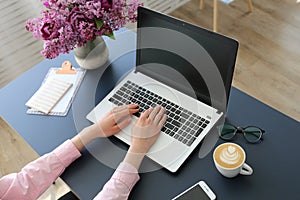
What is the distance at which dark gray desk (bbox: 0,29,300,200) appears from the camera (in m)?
1.08

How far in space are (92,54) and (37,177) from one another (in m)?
0.49

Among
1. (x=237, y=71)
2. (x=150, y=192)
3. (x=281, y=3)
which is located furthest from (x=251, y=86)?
(x=150, y=192)

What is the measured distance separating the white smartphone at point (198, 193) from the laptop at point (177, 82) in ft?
0.26

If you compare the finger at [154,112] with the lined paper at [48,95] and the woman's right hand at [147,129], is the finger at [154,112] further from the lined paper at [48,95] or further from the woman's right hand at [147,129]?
the lined paper at [48,95]

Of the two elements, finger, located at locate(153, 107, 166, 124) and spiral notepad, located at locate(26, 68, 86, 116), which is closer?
finger, located at locate(153, 107, 166, 124)

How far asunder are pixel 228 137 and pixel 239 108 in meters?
0.13

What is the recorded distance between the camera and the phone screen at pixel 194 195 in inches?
41.7

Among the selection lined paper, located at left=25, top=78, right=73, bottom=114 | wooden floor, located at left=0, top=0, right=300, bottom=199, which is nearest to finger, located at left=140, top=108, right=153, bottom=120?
lined paper, located at left=25, top=78, right=73, bottom=114

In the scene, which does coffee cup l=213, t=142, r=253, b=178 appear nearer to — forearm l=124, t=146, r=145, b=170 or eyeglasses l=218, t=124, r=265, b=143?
eyeglasses l=218, t=124, r=265, b=143

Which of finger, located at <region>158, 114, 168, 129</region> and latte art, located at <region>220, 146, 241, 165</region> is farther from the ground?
finger, located at <region>158, 114, 168, 129</region>

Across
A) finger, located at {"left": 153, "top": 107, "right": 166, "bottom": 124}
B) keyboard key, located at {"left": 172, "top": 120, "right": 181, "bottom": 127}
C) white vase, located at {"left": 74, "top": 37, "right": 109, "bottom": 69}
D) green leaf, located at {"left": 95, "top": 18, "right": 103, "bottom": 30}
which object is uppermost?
green leaf, located at {"left": 95, "top": 18, "right": 103, "bottom": 30}

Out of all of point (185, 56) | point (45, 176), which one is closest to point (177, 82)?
point (185, 56)

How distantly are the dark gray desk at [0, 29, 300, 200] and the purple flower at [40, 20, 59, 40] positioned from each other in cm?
26

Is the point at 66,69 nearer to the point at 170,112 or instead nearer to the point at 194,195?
the point at 170,112
